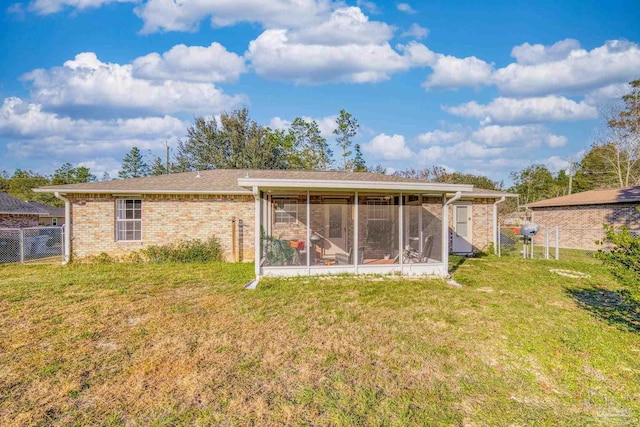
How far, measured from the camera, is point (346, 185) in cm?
753

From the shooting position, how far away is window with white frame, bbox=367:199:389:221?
27.8 feet

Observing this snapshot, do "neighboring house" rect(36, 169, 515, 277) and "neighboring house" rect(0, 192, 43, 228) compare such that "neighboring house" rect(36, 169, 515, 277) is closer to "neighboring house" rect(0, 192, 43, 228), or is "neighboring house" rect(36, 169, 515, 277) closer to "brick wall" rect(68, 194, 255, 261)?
"brick wall" rect(68, 194, 255, 261)

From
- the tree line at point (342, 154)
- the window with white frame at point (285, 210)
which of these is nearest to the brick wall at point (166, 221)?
the window with white frame at point (285, 210)

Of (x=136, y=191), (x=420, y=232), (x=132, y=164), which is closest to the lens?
(x=420, y=232)

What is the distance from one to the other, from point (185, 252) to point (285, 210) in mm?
4391

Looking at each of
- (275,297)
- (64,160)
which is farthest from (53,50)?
(64,160)

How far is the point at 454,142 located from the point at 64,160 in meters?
47.3

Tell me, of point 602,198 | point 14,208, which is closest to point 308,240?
point 602,198

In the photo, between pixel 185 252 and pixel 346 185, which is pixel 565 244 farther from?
pixel 185 252

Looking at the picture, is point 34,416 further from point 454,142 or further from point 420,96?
point 454,142

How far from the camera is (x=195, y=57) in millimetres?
16016

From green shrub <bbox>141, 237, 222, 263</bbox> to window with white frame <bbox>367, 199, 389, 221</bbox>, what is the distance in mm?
5585

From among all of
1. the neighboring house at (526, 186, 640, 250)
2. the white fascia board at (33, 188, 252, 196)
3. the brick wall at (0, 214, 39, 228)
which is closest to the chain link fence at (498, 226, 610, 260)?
the neighboring house at (526, 186, 640, 250)

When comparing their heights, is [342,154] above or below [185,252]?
above
